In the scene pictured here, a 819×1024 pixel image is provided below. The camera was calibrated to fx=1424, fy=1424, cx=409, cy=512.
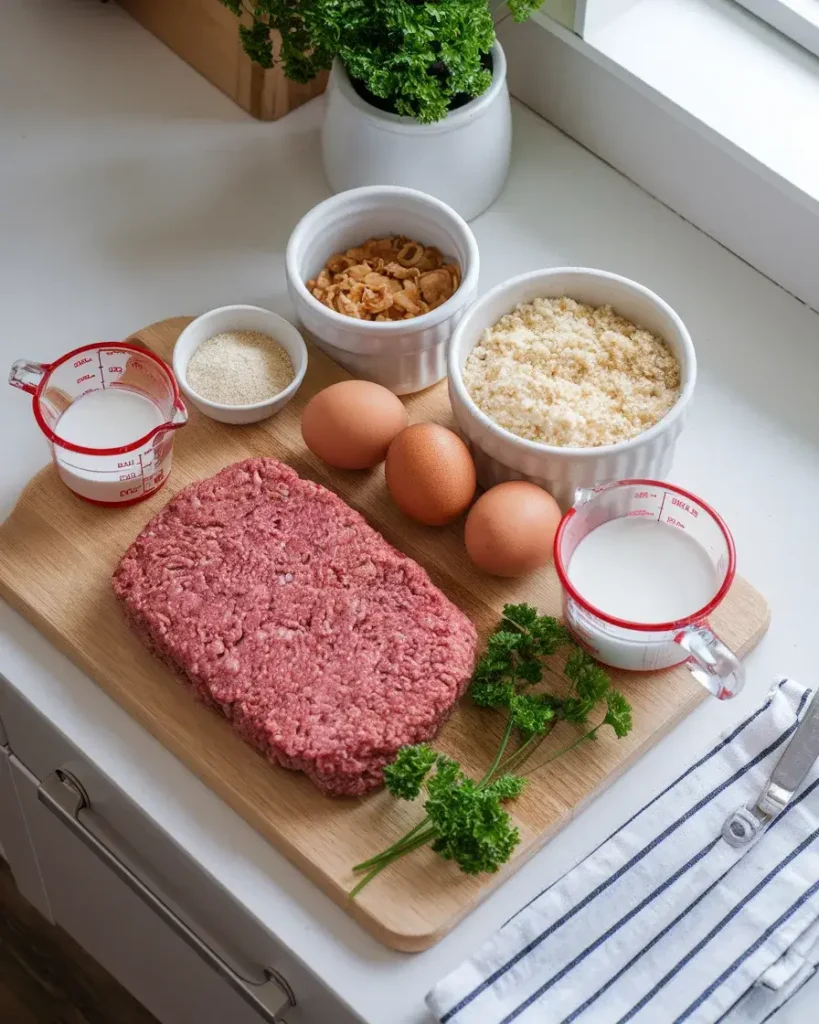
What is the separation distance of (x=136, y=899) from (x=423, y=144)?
0.83 metres

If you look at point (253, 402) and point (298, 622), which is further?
point (253, 402)

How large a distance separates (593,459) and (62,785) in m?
0.59

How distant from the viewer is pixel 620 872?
117 cm

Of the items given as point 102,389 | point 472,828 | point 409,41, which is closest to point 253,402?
point 102,389

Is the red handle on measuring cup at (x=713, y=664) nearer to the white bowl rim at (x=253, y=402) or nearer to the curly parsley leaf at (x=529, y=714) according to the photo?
the curly parsley leaf at (x=529, y=714)

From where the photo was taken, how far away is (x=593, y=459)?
1255mm

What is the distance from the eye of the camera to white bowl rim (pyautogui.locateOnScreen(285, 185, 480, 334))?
1.33m

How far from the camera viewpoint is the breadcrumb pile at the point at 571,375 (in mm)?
1279

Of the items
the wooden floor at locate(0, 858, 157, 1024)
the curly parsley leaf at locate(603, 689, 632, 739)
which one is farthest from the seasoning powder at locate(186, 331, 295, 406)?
the wooden floor at locate(0, 858, 157, 1024)

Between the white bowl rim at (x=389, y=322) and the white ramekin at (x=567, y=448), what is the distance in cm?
4

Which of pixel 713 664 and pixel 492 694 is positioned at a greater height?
pixel 713 664

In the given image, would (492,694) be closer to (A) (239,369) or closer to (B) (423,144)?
(A) (239,369)

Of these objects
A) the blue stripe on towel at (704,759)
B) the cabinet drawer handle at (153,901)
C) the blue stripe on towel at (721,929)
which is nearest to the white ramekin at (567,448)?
the blue stripe on towel at (704,759)

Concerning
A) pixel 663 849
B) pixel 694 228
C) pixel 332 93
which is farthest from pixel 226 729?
pixel 694 228
